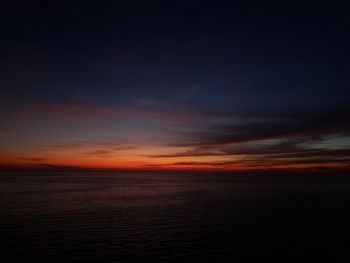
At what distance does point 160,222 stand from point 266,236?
16.4 metres

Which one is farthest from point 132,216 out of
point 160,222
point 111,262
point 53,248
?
point 111,262

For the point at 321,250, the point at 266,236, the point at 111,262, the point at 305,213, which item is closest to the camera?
the point at 111,262

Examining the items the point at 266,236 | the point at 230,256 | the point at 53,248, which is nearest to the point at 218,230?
the point at 266,236

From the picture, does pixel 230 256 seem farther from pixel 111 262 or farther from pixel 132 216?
pixel 132 216

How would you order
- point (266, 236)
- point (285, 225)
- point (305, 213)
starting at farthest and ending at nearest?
point (305, 213), point (285, 225), point (266, 236)

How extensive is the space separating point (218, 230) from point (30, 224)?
25.7 metres

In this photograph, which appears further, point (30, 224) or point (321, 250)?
point (30, 224)

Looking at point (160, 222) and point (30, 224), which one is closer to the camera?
point (30, 224)

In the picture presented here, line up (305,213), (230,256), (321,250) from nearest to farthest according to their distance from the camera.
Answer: (230,256), (321,250), (305,213)

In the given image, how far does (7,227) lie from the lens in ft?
140

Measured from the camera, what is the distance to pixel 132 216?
54281mm

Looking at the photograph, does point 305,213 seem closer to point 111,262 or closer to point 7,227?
point 111,262

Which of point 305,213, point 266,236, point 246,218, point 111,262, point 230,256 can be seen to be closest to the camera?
point 111,262

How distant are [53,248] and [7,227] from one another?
45.7 feet
